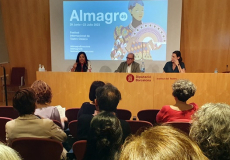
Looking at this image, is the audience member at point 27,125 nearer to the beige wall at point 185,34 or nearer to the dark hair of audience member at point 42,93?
the dark hair of audience member at point 42,93

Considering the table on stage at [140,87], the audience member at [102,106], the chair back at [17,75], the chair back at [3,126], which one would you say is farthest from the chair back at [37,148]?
the chair back at [17,75]

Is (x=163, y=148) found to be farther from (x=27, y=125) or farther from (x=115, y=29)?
(x=115, y=29)

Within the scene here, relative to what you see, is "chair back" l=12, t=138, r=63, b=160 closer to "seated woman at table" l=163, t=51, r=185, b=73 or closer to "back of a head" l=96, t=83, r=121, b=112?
"back of a head" l=96, t=83, r=121, b=112

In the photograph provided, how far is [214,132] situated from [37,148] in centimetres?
130

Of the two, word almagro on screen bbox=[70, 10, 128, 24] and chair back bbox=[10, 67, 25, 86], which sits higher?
word almagro on screen bbox=[70, 10, 128, 24]

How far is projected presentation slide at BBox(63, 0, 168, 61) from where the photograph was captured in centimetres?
568

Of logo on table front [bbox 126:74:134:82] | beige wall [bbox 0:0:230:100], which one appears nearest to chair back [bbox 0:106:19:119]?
logo on table front [bbox 126:74:134:82]

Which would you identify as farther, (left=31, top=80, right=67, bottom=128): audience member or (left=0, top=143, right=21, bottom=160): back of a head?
(left=31, top=80, right=67, bottom=128): audience member

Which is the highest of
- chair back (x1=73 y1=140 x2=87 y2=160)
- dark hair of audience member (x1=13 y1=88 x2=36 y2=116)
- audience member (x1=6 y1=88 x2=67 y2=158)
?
dark hair of audience member (x1=13 y1=88 x2=36 y2=116)

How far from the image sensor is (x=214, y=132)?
3.53 feet

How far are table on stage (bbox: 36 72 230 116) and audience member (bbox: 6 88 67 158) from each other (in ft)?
7.04

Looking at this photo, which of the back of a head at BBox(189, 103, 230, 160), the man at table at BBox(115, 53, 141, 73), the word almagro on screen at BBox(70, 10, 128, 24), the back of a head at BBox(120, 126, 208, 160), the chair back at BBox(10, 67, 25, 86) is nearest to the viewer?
the back of a head at BBox(120, 126, 208, 160)

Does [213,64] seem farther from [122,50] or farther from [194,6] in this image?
[122,50]

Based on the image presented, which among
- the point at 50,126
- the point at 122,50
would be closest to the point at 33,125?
the point at 50,126
